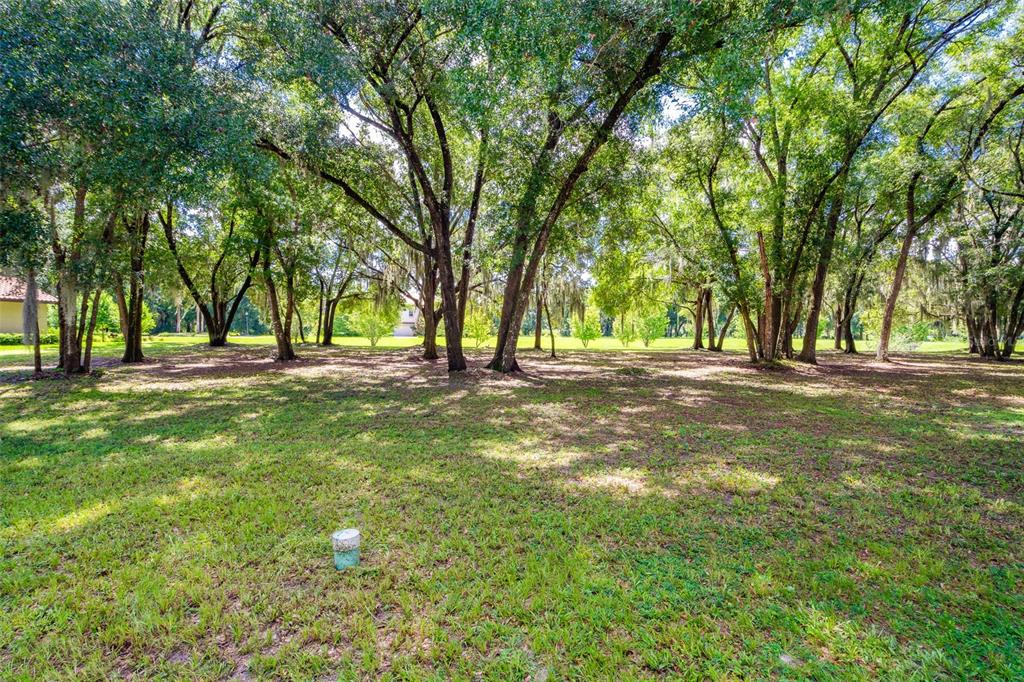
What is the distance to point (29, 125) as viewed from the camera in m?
4.93

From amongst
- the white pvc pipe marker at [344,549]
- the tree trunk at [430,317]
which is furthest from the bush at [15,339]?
the white pvc pipe marker at [344,549]

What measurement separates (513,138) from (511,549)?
8.19m

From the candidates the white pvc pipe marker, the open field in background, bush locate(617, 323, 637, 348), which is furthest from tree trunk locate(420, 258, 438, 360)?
bush locate(617, 323, 637, 348)

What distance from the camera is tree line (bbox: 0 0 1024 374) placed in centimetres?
552

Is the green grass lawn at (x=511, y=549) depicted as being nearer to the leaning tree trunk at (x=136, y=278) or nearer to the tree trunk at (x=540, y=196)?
the tree trunk at (x=540, y=196)

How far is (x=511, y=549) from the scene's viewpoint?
8.56ft

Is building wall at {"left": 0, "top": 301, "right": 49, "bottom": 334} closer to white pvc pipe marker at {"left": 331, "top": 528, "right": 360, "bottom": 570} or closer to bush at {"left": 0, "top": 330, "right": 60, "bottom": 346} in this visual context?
bush at {"left": 0, "top": 330, "right": 60, "bottom": 346}

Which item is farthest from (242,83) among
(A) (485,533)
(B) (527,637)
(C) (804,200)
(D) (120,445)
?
(C) (804,200)

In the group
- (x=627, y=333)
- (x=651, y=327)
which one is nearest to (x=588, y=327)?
(x=627, y=333)

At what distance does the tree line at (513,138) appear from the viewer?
552 cm

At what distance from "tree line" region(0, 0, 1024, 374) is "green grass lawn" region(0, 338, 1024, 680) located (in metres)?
3.90

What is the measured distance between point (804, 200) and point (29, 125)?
14.0 metres

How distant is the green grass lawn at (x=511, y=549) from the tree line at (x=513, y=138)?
154 inches

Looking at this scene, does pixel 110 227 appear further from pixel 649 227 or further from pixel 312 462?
pixel 649 227
